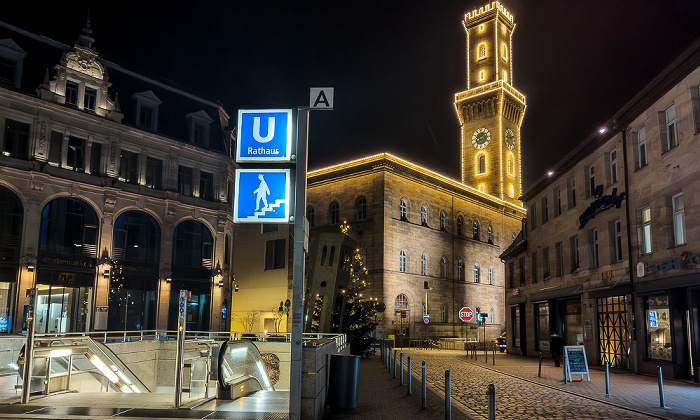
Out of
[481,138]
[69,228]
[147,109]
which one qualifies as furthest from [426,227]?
[69,228]

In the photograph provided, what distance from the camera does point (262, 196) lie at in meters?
10.5

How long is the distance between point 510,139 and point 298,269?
80.2m

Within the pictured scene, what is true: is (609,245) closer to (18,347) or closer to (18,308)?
(18,347)

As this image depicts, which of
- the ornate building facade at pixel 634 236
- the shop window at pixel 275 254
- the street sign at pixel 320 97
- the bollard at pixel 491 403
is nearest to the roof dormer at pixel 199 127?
the shop window at pixel 275 254

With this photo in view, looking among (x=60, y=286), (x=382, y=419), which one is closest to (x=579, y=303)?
(x=382, y=419)

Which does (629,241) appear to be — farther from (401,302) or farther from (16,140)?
(401,302)

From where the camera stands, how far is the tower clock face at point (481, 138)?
83.8 m

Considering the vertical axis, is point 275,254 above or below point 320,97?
above

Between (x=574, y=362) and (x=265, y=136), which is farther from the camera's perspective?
(x=574, y=362)

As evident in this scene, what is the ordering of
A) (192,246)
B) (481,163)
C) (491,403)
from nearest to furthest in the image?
(491,403) → (192,246) → (481,163)

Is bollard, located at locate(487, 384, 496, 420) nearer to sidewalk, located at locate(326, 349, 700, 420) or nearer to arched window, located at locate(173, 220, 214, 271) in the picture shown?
sidewalk, located at locate(326, 349, 700, 420)

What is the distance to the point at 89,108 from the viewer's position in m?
36.1

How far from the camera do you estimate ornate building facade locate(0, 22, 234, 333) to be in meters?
32.1

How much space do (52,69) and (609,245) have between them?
31.3m
